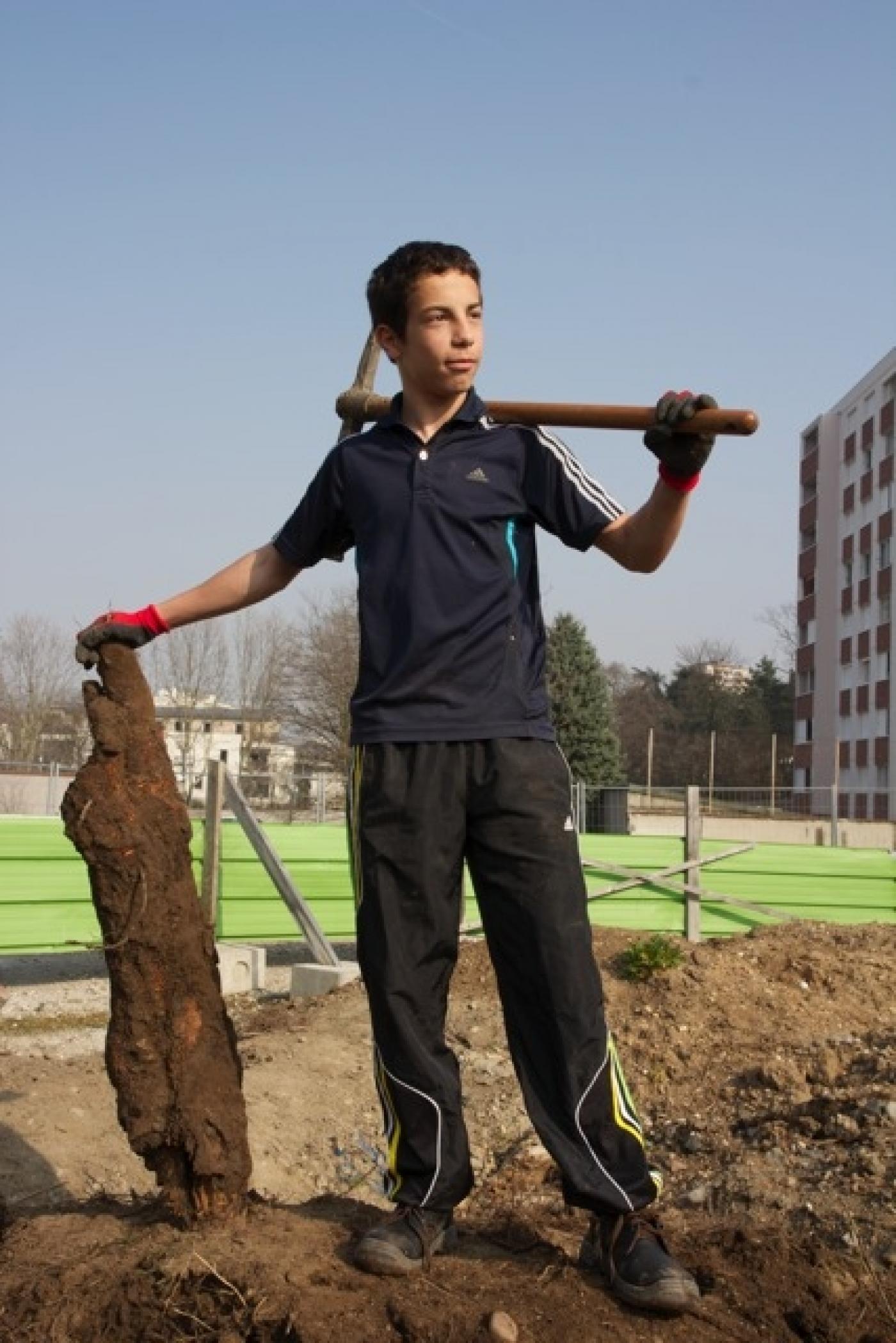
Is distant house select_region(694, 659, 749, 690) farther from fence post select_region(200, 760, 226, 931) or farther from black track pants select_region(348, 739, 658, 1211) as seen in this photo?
black track pants select_region(348, 739, 658, 1211)

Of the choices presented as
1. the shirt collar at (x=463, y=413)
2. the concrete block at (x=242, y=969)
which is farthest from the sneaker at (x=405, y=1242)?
the concrete block at (x=242, y=969)

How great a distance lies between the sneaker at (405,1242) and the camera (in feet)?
11.1

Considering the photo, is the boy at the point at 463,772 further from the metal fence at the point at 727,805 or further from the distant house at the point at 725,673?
the distant house at the point at 725,673

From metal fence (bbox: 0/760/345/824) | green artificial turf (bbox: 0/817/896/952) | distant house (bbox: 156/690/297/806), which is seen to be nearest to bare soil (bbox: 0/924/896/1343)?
green artificial turf (bbox: 0/817/896/952)

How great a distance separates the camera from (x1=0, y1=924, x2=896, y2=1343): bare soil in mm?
3250

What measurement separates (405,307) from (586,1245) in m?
2.26

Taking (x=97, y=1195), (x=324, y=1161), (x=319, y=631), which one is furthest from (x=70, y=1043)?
(x=319, y=631)

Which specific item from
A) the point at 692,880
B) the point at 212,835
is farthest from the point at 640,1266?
the point at 692,880

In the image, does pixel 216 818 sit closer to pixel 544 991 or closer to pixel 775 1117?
pixel 775 1117

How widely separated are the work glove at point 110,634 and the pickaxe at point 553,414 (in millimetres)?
974

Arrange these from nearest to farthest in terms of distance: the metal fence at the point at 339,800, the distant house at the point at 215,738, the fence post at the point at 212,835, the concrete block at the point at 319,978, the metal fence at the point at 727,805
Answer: the concrete block at the point at 319,978, the fence post at the point at 212,835, the metal fence at the point at 339,800, the metal fence at the point at 727,805, the distant house at the point at 215,738

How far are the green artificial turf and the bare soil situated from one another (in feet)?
2.44

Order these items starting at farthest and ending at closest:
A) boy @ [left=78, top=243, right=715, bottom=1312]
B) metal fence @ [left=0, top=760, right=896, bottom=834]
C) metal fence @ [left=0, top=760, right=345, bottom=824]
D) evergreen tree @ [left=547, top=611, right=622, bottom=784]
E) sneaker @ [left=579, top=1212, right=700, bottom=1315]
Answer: evergreen tree @ [left=547, top=611, right=622, bottom=784] < metal fence @ [left=0, top=760, right=896, bottom=834] < metal fence @ [left=0, top=760, right=345, bottom=824] < boy @ [left=78, top=243, right=715, bottom=1312] < sneaker @ [left=579, top=1212, right=700, bottom=1315]

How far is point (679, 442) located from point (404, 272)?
A: 824 mm
